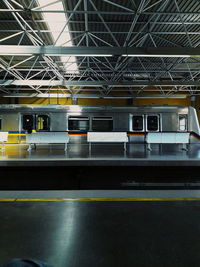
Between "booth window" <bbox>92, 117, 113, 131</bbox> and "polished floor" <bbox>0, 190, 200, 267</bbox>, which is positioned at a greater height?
"booth window" <bbox>92, 117, 113, 131</bbox>

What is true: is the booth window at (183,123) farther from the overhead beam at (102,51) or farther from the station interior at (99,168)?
the overhead beam at (102,51)

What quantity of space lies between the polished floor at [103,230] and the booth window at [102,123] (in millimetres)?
9211

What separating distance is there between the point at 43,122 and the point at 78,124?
2.47 m

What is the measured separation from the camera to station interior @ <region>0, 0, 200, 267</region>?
91.8 inches

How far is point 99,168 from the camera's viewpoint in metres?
6.74

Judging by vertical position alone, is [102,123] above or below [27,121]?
below

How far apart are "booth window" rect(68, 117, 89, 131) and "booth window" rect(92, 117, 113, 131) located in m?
0.57

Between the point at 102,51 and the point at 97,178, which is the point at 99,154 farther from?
the point at 102,51

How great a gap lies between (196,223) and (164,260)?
1.12 meters

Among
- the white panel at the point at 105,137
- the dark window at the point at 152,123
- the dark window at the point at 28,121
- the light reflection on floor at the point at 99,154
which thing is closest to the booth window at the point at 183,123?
the dark window at the point at 152,123

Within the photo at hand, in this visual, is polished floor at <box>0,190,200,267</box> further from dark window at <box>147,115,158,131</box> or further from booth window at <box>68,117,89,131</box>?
dark window at <box>147,115,158,131</box>

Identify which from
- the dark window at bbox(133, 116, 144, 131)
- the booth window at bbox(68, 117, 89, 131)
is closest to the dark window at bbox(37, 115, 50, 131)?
the booth window at bbox(68, 117, 89, 131)

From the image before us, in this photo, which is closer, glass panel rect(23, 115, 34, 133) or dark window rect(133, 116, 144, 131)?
glass panel rect(23, 115, 34, 133)

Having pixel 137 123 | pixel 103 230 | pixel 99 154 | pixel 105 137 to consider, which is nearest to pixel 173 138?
pixel 105 137
